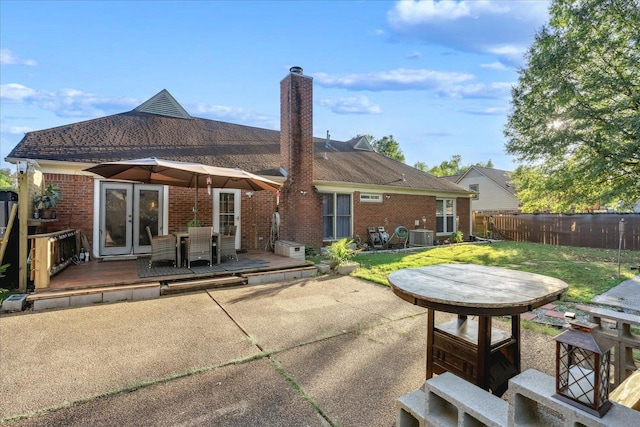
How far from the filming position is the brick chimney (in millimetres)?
10266

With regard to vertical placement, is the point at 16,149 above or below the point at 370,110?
below

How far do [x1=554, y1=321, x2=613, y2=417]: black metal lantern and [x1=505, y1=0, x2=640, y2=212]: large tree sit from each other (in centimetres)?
1206

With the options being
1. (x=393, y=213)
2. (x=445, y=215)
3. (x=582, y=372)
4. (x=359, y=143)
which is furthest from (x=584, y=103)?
(x=582, y=372)

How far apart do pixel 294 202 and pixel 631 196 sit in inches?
493

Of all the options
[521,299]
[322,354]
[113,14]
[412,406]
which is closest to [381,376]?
[322,354]

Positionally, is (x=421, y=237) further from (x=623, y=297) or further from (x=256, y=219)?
(x=623, y=297)

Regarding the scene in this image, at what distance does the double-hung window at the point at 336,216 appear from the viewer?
11648mm

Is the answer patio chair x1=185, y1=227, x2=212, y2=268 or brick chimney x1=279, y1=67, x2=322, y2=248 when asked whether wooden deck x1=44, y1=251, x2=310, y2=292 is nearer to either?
patio chair x1=185, y1=227, x2=212, y2=268

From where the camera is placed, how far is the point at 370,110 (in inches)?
856

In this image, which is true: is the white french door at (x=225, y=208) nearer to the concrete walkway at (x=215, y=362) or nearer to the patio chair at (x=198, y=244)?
the patio chair at (x=198, y=244)

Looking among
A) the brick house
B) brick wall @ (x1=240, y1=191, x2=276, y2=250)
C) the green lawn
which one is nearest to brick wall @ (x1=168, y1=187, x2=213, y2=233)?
the brick house

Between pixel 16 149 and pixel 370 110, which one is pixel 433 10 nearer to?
pixel 16 149

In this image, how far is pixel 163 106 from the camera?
12.4 m

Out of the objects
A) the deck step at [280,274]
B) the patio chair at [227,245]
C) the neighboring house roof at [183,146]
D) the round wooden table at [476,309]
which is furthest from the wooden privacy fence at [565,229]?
the patio chair at [227,245]
